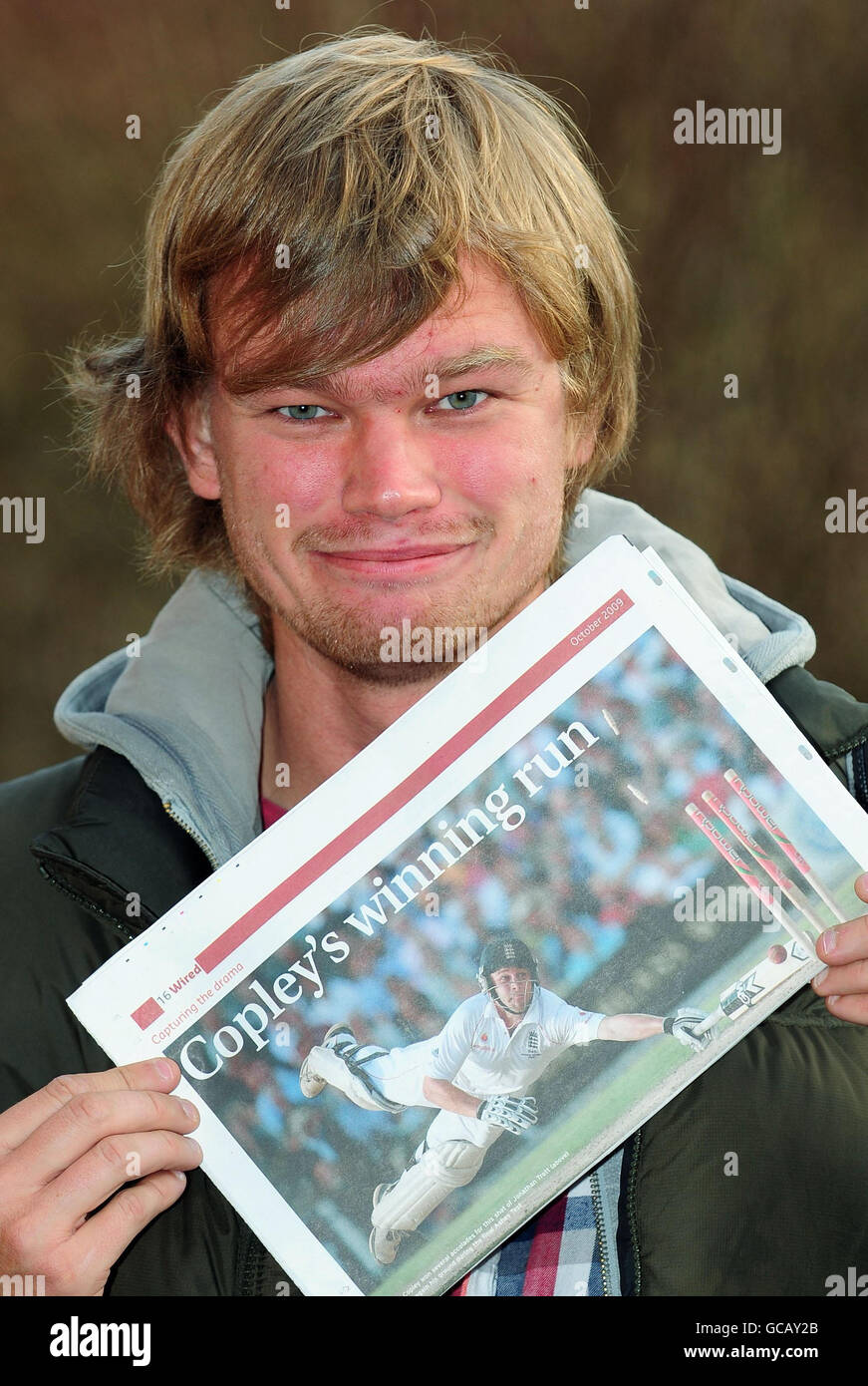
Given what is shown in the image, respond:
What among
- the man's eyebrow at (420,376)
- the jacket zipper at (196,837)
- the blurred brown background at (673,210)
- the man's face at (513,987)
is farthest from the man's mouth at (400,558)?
the blurred brown background at (673,210)

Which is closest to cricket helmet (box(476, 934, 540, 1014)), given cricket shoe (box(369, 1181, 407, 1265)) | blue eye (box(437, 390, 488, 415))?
cricket shoe (box(369, 1181, 407, 1265))

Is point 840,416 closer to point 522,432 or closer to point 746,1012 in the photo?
point 522,432

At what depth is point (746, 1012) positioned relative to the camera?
0.77 meters

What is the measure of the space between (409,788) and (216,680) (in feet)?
1.05

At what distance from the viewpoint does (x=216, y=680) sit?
42.0 inches

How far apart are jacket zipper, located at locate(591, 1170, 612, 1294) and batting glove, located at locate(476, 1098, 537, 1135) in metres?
0.11

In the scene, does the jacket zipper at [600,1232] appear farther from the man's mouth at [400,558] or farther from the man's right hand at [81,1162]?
the man's mouth at [400,558]

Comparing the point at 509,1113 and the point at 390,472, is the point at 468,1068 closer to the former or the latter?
the point at 509,1113

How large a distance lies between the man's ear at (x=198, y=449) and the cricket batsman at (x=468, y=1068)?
1.68ft

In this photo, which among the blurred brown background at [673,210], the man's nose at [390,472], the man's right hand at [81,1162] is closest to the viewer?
the man's right hand at [81,1162]

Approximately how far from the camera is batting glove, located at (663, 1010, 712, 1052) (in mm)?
767

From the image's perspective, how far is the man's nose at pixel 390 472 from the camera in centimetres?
90

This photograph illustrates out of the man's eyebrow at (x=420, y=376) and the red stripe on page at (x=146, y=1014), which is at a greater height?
the man's eyebrow at (x=420, y=376)

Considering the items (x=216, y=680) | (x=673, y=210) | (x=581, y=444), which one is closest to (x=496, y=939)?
(x=216, y=680)
